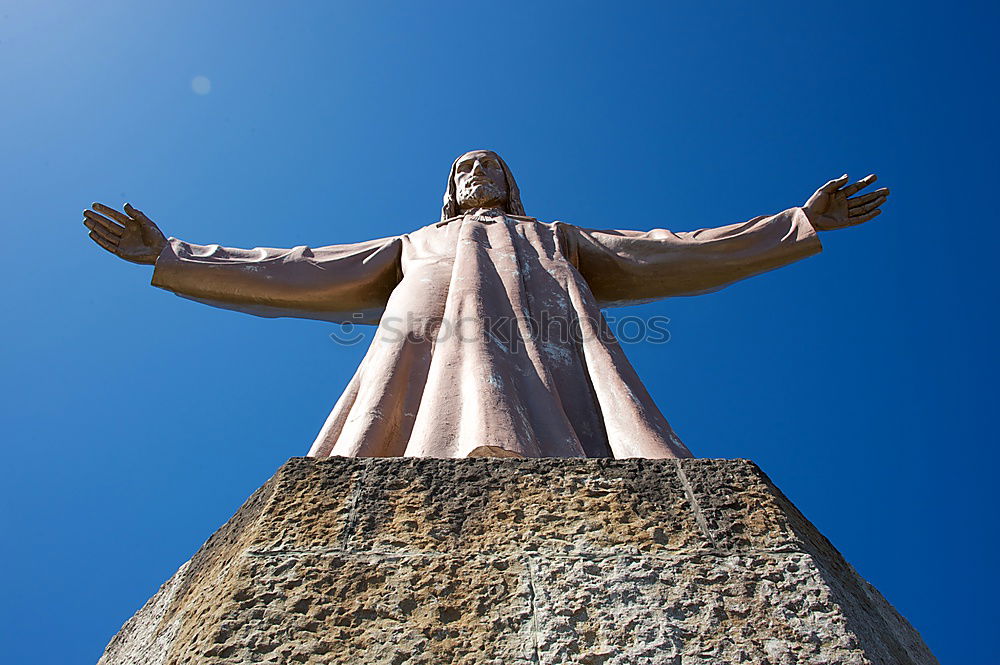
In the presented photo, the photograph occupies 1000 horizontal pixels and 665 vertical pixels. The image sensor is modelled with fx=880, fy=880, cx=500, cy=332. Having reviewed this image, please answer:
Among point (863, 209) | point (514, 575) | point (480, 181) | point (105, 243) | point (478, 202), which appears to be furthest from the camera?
point (480, 181)

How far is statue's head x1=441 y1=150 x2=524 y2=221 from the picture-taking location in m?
5.89

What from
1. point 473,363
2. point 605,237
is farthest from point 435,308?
point 605,237

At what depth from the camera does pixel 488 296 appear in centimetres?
422

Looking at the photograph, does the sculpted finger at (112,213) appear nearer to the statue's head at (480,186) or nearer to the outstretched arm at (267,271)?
the outstretched arm at (267,271)

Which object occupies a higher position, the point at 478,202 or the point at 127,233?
the point at 478,202

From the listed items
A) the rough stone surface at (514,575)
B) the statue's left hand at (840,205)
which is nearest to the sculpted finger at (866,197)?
the statue's left hand at (840,205)

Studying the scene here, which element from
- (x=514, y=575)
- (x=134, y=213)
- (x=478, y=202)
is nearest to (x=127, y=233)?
(x=134, y=213)

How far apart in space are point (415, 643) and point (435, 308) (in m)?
2.52

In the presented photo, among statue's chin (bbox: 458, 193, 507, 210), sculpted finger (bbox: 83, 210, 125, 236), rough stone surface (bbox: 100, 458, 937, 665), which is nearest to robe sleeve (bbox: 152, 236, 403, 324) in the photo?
sculpted finger (bbox: 83, 210, 125, 236)

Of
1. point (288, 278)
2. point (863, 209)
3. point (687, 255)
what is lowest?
point (288, 278)

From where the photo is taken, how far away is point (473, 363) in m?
3.51

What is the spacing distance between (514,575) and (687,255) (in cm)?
374

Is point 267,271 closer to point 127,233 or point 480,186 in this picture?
point 127,233

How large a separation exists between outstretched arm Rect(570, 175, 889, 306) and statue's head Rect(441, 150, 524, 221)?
670 millimetres
